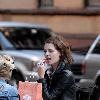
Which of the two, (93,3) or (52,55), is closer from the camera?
(52,55)

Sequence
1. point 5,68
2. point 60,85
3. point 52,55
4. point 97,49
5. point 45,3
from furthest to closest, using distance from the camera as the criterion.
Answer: point 45,3, point 97,49, point 52,55, point 60,85, point 5,68

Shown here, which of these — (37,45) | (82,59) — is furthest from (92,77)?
(37,45)

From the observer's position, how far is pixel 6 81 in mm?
4477

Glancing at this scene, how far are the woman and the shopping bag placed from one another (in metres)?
0.22

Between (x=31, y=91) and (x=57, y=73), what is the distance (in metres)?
0.42

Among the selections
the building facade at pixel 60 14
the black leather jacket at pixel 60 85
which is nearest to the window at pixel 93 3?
the building facade at pixel 60 14

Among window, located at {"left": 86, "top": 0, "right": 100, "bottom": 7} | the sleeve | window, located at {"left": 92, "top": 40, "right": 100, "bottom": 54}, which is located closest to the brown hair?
the sleeve

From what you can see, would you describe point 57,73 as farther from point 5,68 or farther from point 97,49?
point 97,49

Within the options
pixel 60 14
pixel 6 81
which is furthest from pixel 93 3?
pixel 6 81

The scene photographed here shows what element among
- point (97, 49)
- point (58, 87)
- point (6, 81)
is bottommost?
point (97, 49)

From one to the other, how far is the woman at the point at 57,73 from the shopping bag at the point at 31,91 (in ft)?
0.71

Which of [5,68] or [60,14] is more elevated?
[5,68]

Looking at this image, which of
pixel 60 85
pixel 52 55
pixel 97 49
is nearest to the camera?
pixel 60 85

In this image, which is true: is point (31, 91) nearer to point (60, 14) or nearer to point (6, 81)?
point (6, 81)
